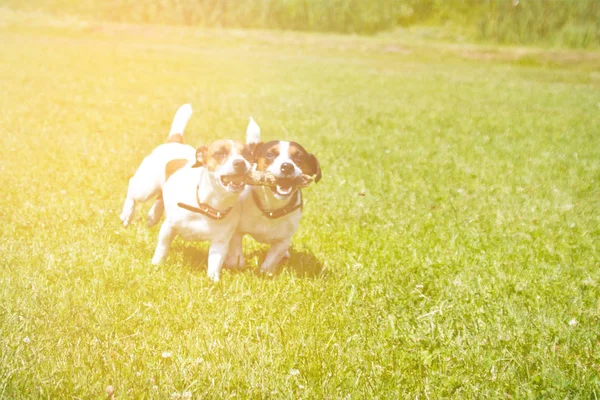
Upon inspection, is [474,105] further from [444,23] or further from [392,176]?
[444,23]

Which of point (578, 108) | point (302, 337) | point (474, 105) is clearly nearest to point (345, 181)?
point (302, 337)

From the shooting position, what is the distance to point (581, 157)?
40.4ft

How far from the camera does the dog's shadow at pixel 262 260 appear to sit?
6.05 meters

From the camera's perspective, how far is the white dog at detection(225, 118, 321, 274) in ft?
17.4

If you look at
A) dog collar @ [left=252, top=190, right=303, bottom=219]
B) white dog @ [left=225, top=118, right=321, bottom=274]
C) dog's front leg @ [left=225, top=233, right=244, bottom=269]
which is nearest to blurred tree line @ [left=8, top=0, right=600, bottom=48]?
dog's front leg @ [left=225, top=233, right=244, bottom=269]

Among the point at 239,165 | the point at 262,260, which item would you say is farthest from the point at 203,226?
the point at 262,260

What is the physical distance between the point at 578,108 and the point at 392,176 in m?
11.4

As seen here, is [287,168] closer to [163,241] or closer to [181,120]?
[163,241]

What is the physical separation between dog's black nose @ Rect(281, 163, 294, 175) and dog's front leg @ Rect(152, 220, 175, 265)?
1097mm

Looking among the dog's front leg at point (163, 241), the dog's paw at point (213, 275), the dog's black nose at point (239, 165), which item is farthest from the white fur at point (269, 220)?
the dog's front leg at point (163, 241)

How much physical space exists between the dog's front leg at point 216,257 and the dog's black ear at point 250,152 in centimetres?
68

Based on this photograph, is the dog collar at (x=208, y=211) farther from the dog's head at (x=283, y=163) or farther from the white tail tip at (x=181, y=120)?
the white tail tip at (x=181, y=120)

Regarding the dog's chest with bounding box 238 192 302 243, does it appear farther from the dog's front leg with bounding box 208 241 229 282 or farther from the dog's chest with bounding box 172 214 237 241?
the dog's front leg with bounding box 208 241 229 282

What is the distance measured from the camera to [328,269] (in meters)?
6.19
